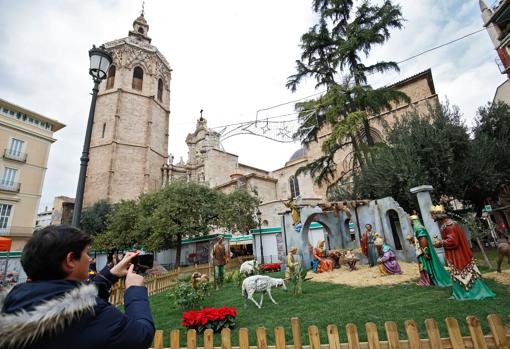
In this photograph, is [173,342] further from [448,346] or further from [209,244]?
[209,244]

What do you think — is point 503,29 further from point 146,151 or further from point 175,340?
point 146,151

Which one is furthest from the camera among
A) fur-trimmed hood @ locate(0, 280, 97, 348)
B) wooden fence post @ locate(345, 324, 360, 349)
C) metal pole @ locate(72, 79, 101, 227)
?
metal pole @ locate(72, 79, 101, 227)

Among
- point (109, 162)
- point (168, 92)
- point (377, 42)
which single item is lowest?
point (377, 42)

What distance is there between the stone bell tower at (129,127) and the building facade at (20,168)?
10.5 m

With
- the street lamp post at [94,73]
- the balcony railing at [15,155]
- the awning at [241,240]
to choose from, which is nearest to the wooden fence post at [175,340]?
the street lamp post at [94,73]

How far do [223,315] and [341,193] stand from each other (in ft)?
52.7

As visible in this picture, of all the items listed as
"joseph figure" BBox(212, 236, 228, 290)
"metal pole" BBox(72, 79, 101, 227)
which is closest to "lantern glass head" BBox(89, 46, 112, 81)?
"metal pole" BBox(72, 79, 101, 227)

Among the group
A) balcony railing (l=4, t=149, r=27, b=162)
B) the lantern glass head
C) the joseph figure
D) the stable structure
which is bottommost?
the joseph figure

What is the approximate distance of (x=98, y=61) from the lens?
534cm

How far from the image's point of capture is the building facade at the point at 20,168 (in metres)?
23.4

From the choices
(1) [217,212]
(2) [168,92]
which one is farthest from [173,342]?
(2) [168,92]

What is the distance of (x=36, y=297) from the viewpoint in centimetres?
122

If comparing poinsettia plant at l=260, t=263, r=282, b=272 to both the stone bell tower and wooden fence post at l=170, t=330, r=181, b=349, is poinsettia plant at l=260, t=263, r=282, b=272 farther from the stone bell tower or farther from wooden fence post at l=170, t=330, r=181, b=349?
the stone bell tower

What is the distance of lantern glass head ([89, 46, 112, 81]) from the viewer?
17.4 feet
